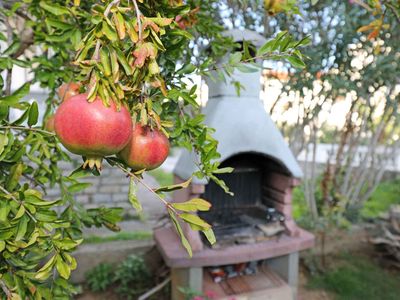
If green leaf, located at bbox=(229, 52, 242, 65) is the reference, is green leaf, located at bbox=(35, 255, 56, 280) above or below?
below

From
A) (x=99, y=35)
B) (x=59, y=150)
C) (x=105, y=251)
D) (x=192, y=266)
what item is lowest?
(x=105, y=251)

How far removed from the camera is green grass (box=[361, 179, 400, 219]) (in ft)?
15.7

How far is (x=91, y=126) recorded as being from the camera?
0.49m

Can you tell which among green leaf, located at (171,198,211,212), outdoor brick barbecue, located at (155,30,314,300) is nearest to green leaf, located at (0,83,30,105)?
green leaf, located at (171,198,211,212)

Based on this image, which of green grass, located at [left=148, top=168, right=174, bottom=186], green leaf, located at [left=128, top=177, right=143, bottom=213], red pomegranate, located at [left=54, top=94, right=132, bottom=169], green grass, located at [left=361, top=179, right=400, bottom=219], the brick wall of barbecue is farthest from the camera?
green grass, located at [left=148, top=168, right=174, bottom=186]

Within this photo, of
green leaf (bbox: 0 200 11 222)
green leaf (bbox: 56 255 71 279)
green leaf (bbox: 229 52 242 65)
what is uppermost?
green leaf (bbox: 229 52 242 65)

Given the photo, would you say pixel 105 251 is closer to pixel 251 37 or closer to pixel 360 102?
pixel 251 37

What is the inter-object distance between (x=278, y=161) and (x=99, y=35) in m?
2.05

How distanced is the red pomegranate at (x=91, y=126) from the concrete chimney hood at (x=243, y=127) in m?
1.66

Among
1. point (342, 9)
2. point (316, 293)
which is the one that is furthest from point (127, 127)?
point (316, 293)

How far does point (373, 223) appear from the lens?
3896 millimetres

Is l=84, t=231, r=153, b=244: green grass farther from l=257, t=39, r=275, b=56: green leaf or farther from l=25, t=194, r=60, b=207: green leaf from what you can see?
l=257, t=39, r=275, b=56: green leaf

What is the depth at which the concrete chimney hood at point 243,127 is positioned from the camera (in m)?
2.31

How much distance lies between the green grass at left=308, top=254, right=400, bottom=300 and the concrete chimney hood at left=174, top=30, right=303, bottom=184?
1.17 meters
